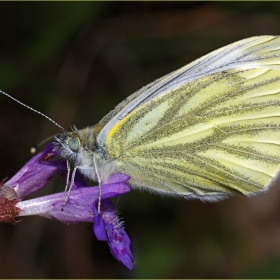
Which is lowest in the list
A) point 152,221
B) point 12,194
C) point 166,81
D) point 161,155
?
point 152,221

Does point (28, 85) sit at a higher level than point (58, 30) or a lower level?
lower

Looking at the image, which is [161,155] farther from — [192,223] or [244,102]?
[192,223]

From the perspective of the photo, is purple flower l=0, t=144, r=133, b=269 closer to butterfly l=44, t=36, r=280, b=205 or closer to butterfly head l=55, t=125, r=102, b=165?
butterfly head l=55, t=125, r=102, b=165

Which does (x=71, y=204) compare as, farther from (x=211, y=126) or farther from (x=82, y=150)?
(x=211, y=126)

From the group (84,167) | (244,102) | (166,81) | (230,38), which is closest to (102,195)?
(84,167)

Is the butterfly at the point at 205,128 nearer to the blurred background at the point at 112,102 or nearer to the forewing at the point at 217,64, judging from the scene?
the forewing at the point at 217,64

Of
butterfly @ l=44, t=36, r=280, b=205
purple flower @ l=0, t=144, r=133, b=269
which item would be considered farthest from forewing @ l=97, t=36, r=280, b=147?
purple flower @ l=0, t=144, r=133, b=269

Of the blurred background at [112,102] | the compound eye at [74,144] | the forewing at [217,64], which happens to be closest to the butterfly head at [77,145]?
the compound eye at [74,144]
